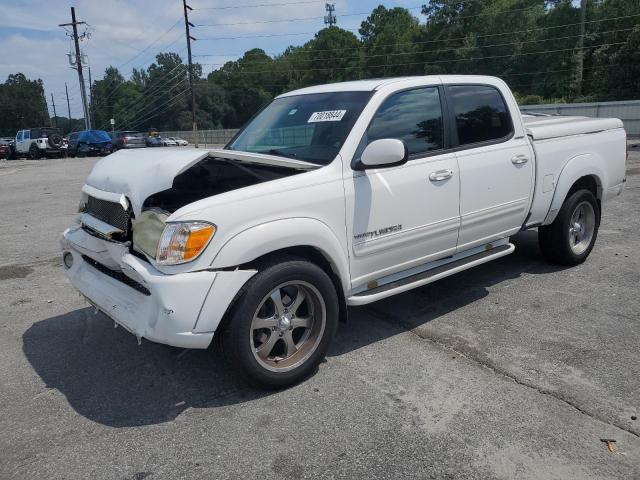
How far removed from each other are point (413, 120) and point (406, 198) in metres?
0.69

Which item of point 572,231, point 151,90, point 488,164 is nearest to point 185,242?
point 488,164

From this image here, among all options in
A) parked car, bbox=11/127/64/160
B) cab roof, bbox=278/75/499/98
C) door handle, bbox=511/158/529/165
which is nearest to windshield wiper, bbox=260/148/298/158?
cab roof, bbox=278/75/499/98

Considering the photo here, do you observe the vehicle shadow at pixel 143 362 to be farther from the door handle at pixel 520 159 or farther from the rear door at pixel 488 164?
the door handle at pixel 520 159

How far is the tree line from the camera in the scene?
4731 cm

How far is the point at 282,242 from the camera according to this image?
128 inches

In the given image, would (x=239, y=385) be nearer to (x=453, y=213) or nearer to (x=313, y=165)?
(x=313, y=165)

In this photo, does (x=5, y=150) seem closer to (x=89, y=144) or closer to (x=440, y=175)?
(x=89, y=144)

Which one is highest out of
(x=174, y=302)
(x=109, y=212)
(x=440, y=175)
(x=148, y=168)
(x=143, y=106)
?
(x=143, y=106)

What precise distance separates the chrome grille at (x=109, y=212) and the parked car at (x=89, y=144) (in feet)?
100.0

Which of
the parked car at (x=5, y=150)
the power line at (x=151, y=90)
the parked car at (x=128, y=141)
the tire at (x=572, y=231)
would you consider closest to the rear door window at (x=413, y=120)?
the tire at (x=572, y=231)

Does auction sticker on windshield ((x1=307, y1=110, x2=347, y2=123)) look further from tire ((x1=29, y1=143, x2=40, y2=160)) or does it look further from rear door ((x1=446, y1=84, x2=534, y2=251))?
tire ((x1=29, y1=143, x2=40, y2=160))

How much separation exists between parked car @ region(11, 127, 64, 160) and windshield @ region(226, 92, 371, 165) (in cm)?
3079

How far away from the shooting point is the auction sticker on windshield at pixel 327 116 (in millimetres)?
3992

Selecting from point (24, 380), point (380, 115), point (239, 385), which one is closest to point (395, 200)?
point (380, 115)
